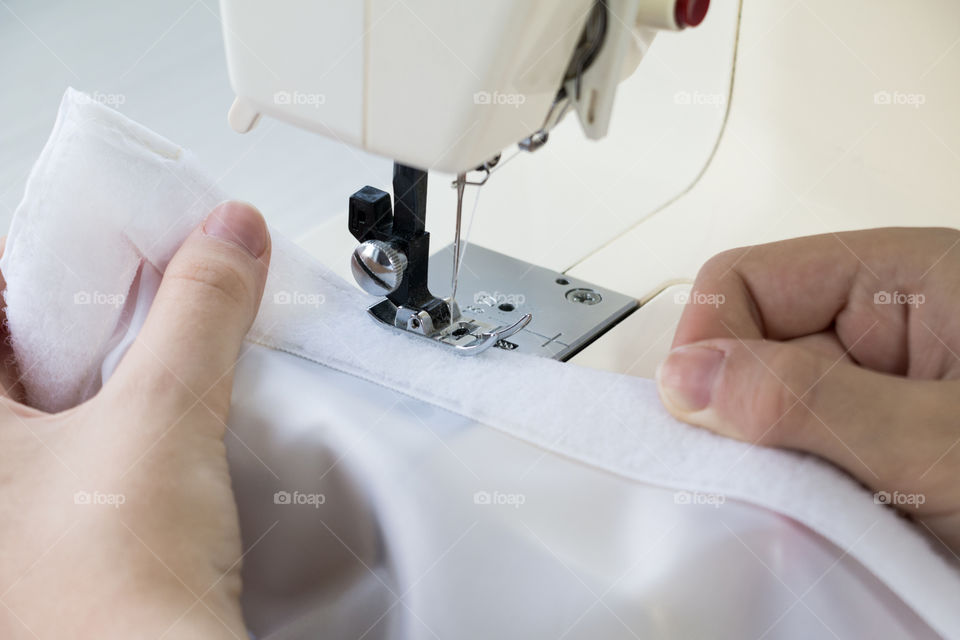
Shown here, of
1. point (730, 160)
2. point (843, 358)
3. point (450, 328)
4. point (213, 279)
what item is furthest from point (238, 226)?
point (730, 160)

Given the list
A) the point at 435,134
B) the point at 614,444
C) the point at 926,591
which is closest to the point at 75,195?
the point at 435,134

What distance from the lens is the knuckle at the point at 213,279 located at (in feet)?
2.10

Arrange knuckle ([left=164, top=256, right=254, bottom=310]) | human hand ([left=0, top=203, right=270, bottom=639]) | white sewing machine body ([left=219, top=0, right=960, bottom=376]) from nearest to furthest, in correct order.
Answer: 1. human hand ([left=0, top=203, right=270, bottom=639])
2. knuckle ([left=164, top=256, right=254, bottom=310])
3. white sewing machine body ([left=219, top=0, right=960, bottom=376])

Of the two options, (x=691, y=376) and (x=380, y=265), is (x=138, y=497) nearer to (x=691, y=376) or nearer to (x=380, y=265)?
(x=380, y=265)

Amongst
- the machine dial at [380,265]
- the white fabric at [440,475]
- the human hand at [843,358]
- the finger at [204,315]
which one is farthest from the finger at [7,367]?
the human hand at [843,358]

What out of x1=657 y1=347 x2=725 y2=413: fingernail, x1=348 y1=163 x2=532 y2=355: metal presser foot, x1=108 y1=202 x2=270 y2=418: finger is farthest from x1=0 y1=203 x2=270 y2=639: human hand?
x1=657 y1=347 x2=725 y2=413: fingernail

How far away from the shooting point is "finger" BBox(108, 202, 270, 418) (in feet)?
1.95

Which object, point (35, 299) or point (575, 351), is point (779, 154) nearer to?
point (575, 351)

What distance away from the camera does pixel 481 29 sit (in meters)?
0.53

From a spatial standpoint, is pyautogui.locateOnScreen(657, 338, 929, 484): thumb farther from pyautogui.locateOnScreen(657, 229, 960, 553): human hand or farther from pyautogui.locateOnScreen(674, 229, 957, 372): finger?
pyautogui.locateOnScreen(674, 229, 957, 372): finger

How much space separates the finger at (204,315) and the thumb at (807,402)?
1.02 ft

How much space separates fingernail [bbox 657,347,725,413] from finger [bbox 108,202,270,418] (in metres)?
0.29

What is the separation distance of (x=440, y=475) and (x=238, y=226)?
24 cm

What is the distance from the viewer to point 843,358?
689 millimetres
